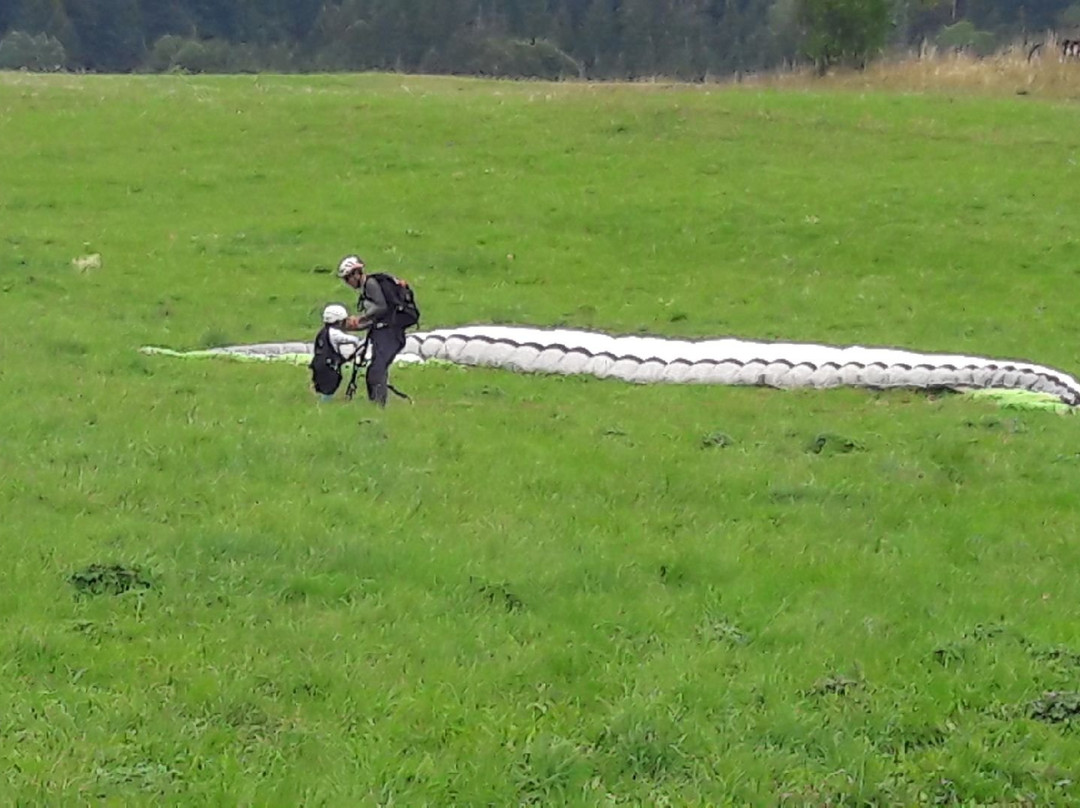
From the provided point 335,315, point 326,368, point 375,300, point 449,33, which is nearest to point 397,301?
point 375,300

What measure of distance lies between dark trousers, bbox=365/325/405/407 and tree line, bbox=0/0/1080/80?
7872cm

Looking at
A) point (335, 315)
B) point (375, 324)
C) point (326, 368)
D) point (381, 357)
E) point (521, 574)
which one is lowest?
point (326, 368)

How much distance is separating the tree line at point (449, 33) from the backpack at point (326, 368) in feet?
258

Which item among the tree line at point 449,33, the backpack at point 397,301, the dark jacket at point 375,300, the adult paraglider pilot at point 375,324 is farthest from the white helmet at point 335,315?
the tree line at point 449,33

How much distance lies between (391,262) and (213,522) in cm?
2009

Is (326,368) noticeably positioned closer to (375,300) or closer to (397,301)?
(375,300)

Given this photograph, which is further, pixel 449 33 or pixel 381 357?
pixel 449 33

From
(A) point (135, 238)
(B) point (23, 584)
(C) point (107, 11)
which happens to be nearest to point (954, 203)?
(A) point (135, 238)

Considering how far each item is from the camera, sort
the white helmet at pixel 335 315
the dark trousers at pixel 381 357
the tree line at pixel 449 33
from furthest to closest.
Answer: the tree line at pixel 449 33
the dark trousers at pixel 381 357
the white helmet at pixel 335 315

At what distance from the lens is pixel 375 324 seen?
13.9 m

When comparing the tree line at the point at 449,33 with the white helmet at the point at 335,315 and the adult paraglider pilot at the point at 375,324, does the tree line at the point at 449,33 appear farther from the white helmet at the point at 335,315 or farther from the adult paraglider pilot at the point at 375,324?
the white helmet at the point at 335,315

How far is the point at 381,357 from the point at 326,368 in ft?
2.26

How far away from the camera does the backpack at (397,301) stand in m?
13.9

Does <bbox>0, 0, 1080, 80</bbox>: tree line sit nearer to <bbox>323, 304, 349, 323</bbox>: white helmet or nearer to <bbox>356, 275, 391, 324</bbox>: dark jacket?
<bbox>356, 275, 391, 324</bbox>: dark jacket
